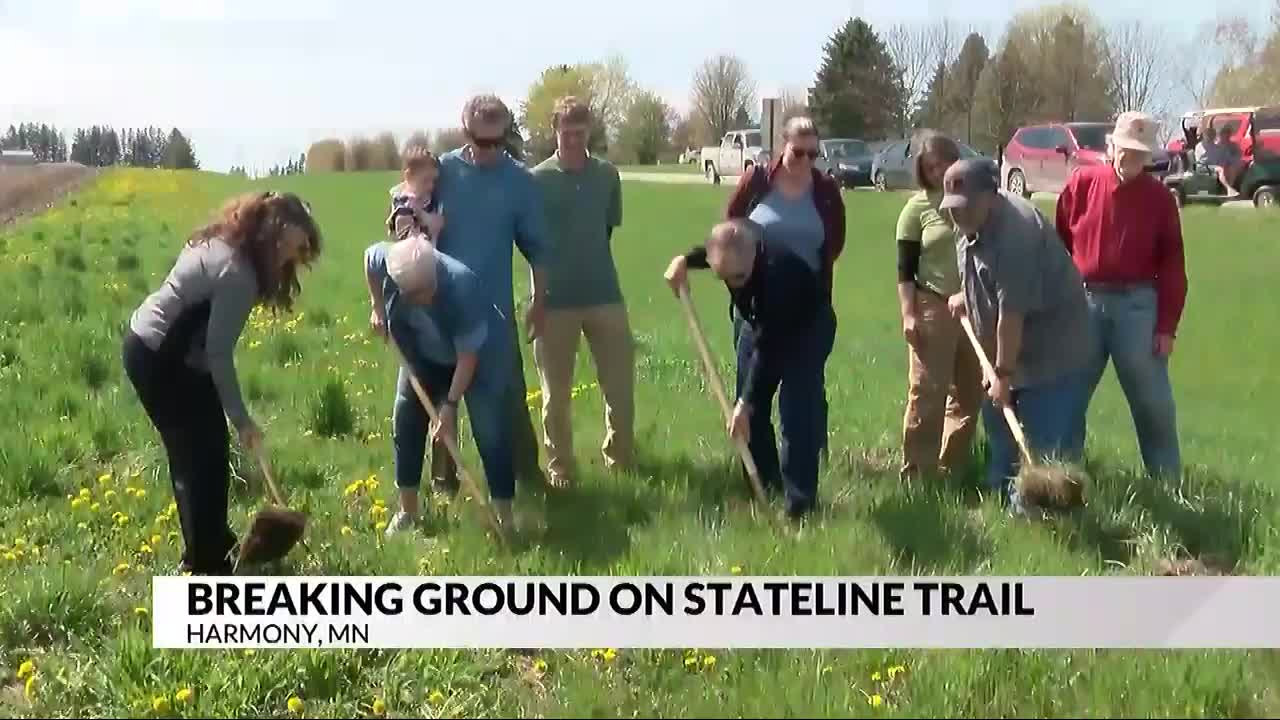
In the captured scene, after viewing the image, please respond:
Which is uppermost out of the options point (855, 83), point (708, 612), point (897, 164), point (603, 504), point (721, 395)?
point (855, 83)

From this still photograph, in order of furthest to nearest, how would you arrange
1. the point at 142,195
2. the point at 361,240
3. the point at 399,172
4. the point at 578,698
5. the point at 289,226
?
the point at 361,240 < the point at 142,195 < the point at 399,172 < the point at 289,226 < the point at 578,698

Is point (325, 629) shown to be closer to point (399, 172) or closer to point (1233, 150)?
point (399, 172)

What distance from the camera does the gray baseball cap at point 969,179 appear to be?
127 inches

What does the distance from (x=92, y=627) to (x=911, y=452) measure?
270cm

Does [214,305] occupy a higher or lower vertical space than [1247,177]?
lower

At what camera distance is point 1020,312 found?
11.3 ft

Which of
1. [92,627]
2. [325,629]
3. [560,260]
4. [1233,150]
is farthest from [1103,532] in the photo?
[92,627]

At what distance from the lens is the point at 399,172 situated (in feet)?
11.4

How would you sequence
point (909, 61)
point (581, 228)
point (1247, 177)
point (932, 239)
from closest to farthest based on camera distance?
1. point (909, 61)
2. point (1247, 177)
3. point (581, 228)
4. point (932, 239)

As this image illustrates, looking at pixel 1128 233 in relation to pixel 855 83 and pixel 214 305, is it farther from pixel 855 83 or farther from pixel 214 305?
pixel 214 305

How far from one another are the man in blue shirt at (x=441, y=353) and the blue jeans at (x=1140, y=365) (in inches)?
73.4

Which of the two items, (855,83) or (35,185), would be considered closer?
(855,83)

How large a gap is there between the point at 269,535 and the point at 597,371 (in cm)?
141

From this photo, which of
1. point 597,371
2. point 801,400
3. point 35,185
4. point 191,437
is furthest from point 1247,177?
point 35,185
